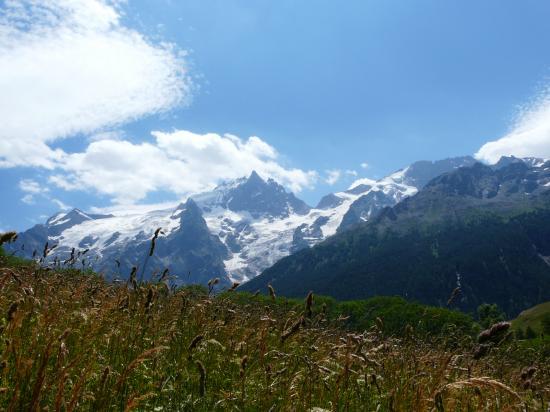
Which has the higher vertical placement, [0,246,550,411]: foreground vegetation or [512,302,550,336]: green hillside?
[0,246,550,411]: foreground vegetation

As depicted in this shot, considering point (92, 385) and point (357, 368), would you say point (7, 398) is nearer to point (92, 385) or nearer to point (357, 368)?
point (92, 385)

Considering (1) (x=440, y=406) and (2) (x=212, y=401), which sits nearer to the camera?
(1) (x=440, y=406)

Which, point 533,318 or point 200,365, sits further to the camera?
point 533,318

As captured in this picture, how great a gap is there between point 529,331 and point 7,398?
139305mm

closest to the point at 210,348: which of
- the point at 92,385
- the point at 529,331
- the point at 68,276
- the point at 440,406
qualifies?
the point at 92,385

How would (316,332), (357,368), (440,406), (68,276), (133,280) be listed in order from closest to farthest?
(440,406) < (133,280) < (357,368) < (316,332) < (68,276)

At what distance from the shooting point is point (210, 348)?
27.3ft

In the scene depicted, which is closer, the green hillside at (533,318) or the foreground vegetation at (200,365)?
the foreground vegetation at (200,365)

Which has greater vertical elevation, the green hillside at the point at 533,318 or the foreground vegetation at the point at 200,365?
the foreground vegetation at the point at 200,365

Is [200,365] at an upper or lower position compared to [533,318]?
upper

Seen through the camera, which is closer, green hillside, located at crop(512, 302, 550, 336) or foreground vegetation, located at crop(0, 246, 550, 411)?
foreground vegetation, located at crop(0, 246, 550, 411)

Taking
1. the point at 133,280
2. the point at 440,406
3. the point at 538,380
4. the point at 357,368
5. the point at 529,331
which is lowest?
the point at 529,331

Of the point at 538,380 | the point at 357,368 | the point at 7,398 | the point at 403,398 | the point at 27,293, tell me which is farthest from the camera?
the point at 538,380

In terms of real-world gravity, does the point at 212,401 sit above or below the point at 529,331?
above
